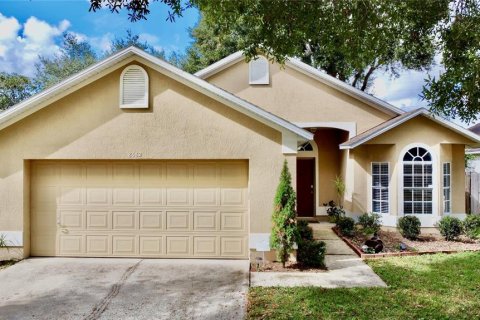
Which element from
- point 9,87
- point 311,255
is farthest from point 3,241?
point 9,87

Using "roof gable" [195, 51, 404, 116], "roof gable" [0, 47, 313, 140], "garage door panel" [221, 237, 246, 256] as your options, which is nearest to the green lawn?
"garage door panel" [221, 237, 246, 256]

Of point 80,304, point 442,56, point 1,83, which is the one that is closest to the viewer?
point 80,304

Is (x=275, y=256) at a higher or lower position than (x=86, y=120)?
lower

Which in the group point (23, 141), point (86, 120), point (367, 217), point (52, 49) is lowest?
point (367, 217)

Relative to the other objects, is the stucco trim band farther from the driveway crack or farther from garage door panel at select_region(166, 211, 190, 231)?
garage door panel at select_region(166, 211, 190, 231)

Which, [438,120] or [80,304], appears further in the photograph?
[438,120]

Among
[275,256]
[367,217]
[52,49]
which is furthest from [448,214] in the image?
[52,49]

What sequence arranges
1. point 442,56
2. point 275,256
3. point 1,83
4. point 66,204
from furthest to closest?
1. point 1,83
2. point 66,204
3. point 275,256
4. point 442,56

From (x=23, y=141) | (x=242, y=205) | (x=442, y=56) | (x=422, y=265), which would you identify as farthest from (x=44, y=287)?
(x=442, y=56)

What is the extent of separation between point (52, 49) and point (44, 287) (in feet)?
121

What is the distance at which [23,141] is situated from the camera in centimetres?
876

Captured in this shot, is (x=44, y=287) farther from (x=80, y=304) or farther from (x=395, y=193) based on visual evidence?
(x=395, y=193)

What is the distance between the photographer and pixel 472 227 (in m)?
11.8

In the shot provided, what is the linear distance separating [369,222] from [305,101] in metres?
5.62
